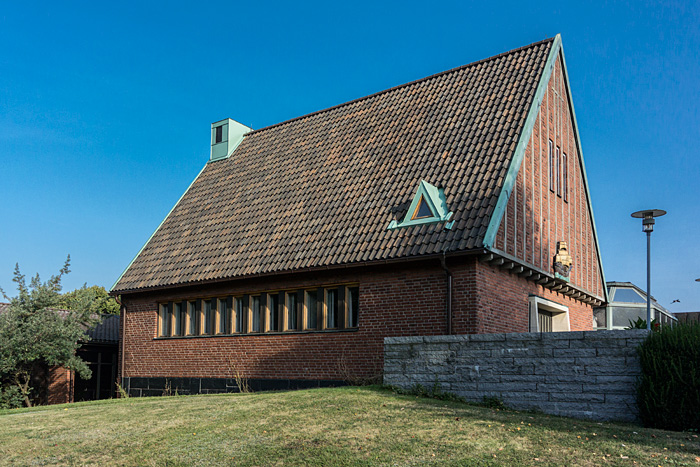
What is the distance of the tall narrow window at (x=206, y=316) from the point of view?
71.6 ft

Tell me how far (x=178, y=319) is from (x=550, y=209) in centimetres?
1301

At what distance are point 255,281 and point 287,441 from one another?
10470 millimetres

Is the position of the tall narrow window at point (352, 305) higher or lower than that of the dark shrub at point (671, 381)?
higher

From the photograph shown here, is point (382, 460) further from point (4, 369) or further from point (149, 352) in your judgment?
point (4, 369)

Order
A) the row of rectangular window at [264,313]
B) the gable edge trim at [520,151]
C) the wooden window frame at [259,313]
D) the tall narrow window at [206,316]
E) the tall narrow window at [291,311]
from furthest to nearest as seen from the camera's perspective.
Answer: the tall narrow window at [206,316] < the wooden window frame at [259,313] < the tall narrow window at [291,311] < the row of rectangular window at [264,313] < the gable edge trim at [520,151]

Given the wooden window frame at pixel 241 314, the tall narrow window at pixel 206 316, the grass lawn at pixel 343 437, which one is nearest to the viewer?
the grass lawn at pixel 343 437

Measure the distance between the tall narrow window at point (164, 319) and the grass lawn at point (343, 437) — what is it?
952 cm

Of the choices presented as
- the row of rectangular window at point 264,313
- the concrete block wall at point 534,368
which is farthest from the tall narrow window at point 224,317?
the concrete block wall at point 534,368

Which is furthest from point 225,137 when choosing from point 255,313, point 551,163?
point 551,163

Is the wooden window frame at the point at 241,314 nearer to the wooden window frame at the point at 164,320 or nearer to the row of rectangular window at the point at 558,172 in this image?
the wooden window frame at the point at 164,320

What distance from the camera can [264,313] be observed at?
20.0 metres

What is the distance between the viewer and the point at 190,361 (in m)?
21.8

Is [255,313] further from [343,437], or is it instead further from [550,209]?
[343,437]

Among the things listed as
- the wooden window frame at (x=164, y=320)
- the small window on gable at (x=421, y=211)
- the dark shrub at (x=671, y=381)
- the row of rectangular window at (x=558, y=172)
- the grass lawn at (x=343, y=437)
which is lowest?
the grass lawn at (x=343, y=437)
